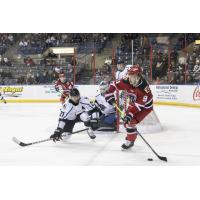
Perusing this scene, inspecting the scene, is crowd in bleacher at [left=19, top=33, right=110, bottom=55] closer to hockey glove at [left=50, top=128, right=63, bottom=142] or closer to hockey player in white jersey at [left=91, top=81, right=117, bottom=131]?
hockey player in white jersey at [left=91, top=81, right=117, bottom=131]

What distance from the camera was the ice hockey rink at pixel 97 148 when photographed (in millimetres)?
3717

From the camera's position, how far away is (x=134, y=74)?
3.92 meters

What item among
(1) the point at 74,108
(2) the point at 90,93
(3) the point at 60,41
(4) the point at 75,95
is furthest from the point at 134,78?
(3) the point at 60,41

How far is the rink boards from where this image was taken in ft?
29.2

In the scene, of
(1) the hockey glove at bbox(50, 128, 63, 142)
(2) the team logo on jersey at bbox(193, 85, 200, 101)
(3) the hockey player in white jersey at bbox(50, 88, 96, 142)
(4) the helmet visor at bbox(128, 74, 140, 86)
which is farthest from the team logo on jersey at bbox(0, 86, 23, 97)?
(4) the helmet visor at bbox(128, 74, 140, 86)

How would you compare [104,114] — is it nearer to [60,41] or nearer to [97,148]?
[97,148]

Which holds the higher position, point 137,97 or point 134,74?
point 134,74

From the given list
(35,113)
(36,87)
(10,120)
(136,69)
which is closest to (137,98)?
(136,69)

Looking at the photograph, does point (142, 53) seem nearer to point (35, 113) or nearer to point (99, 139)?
point (35, 113)

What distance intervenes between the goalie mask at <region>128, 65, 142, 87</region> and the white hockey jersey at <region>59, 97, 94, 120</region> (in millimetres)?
632

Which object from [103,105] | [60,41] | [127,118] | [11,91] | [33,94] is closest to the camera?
[127,118]

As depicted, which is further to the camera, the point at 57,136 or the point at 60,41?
the point at 60,41

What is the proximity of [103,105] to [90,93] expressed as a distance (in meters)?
4.83

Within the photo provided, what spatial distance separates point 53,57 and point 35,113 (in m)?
3.24
